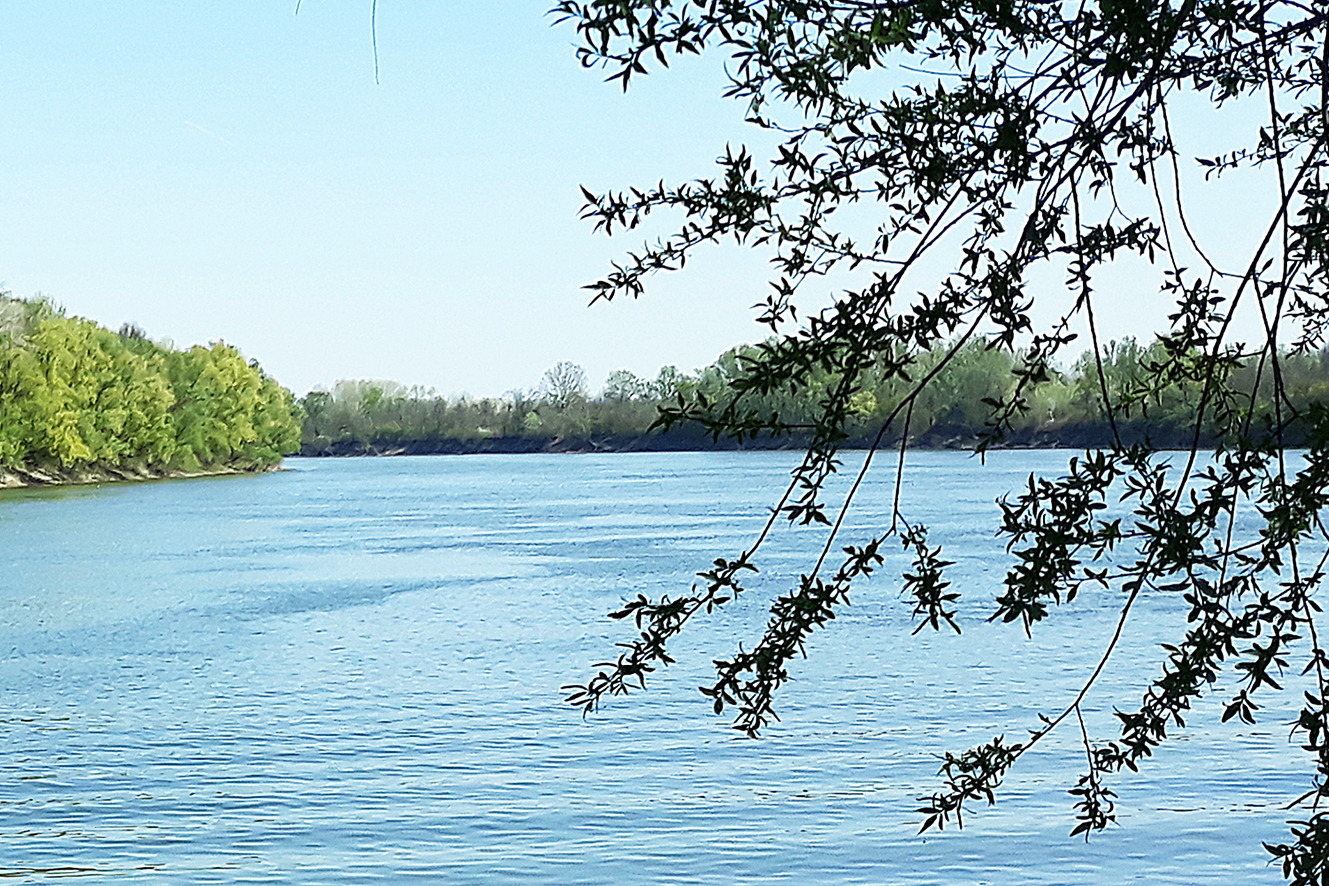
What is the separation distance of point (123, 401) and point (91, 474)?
6792mm

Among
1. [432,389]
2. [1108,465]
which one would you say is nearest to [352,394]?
[432,389]

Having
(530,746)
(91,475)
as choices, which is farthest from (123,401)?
(530,746)

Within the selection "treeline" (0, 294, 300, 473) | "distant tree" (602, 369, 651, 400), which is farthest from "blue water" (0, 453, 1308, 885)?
"distant tree" (602, 369, 651, 400)

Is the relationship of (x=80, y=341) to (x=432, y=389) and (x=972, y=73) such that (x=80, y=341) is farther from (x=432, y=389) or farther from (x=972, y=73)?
(x=432, y=389)

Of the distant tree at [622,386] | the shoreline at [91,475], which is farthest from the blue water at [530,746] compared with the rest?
the distant tree at [622,386]

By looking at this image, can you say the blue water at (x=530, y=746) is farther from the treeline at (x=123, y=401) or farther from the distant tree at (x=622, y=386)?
the distant tree at (x=622, y=386)

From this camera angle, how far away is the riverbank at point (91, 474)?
75.1 meters

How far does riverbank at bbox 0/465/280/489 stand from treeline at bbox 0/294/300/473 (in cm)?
30

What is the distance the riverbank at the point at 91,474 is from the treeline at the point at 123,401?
30 cm

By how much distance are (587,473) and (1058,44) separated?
100 meters

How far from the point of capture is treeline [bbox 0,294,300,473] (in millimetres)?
69750

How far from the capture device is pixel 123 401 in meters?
77.8

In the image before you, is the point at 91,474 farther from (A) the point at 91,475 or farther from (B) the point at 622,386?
(B) the point at 622,386

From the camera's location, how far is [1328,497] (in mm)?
2904
